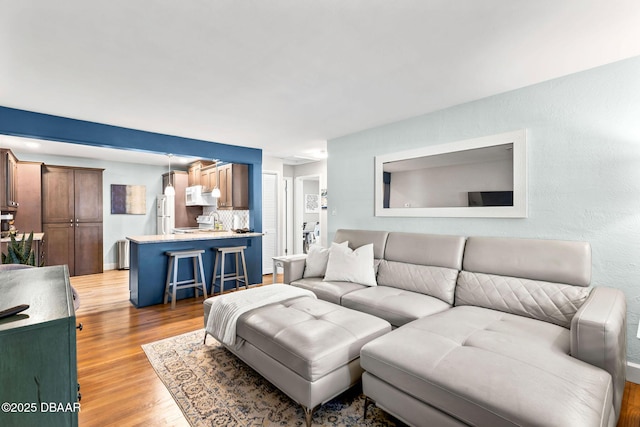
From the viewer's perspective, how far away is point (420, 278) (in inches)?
113

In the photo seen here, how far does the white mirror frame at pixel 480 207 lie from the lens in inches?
103

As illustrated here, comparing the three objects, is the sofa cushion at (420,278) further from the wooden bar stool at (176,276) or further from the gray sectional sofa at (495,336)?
the wooden bar stool at (176,276)

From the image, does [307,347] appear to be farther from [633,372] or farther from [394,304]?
[633,372]

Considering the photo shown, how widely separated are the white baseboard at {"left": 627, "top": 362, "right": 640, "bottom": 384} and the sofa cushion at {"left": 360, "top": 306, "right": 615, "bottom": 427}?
0.77m

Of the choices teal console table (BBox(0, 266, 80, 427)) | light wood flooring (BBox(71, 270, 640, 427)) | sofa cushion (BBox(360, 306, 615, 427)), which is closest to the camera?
teal console table (BBox(0, 266, 80, 427))

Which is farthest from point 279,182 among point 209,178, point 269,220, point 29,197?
point 29,197

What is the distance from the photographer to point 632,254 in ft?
7.02

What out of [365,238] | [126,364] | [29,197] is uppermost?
[29,197]

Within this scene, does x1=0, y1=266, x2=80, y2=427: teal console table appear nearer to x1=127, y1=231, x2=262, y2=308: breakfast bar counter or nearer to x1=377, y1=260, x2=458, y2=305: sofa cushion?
x1=377, y1=260, x2=458, y2=305: sofa cushion

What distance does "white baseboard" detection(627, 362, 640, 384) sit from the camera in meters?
2.14

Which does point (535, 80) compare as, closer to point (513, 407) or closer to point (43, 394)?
point (513, 407)

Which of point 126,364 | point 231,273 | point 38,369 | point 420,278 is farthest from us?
point 231,273

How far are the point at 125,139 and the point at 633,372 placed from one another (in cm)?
527

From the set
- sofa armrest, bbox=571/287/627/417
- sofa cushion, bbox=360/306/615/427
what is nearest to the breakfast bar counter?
sofa cushion, bbox=360/306/615/427
